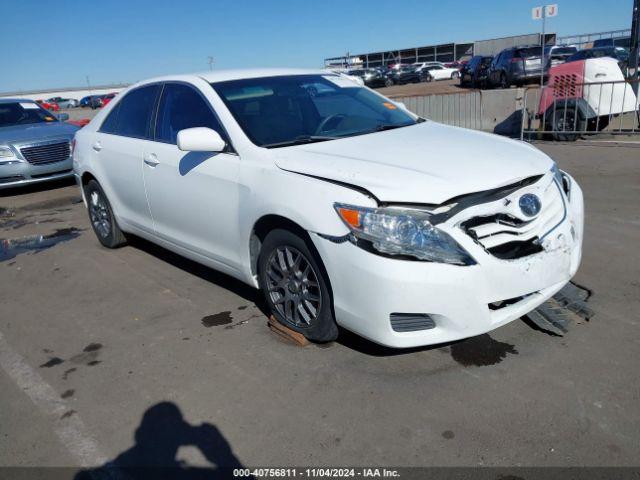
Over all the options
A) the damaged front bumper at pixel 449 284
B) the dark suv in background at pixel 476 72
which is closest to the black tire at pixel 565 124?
the damaged front bumper at pixel 449 284

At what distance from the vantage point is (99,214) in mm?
5805

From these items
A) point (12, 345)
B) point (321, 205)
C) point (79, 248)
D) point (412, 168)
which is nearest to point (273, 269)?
point (321, 205)

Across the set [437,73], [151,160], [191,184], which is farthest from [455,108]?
[437,73]

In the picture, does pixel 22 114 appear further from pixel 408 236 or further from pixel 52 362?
pixel 408 236

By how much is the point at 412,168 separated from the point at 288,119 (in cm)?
127

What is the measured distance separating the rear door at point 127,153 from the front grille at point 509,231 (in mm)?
2996

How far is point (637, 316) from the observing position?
139 inches

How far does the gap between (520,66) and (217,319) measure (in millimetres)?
20989

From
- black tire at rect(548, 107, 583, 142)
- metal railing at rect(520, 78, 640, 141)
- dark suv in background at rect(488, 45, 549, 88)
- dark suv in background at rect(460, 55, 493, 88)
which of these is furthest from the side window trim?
dark suv in background at rect(460, 55, 493, 88)

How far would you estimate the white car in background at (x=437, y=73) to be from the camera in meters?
46.4

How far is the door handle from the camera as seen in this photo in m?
4.39

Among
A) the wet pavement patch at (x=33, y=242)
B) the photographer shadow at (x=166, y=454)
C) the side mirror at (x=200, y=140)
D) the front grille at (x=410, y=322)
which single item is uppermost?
the side mirror at (x=200, y=140)

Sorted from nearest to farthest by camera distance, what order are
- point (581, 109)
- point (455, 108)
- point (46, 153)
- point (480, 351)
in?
point (480, 351), point (46, 153), point (581, 109), point (455, 108)

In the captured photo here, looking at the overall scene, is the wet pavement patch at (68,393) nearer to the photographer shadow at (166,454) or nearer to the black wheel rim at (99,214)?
the photographer shadow at (166,454)
